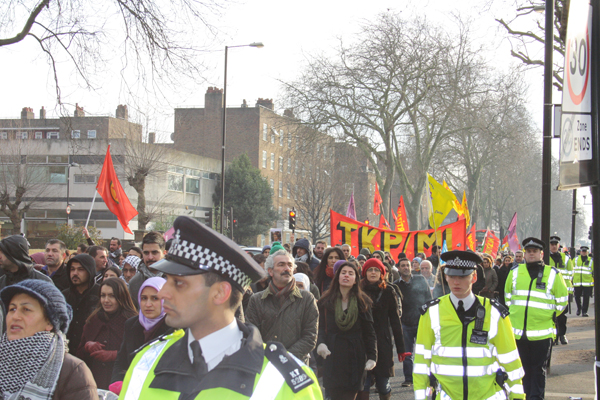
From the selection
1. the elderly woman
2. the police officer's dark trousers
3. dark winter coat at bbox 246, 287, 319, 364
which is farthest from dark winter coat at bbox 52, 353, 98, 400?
the police officer's dark trousers

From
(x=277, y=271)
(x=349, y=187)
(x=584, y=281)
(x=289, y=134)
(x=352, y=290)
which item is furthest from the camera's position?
(x=349, y=187)

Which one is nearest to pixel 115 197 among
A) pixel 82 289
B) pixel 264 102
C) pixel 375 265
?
pixel 82 289

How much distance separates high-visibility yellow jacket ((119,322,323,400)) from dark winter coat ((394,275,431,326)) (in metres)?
→ 7.64

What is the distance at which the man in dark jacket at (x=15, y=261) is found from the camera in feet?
19.8

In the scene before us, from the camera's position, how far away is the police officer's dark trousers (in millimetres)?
7035

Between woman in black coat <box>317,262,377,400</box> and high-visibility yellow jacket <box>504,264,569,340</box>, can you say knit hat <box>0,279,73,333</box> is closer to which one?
woman in black coat <box>317,262,377,400</box>

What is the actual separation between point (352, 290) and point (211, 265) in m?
4.35

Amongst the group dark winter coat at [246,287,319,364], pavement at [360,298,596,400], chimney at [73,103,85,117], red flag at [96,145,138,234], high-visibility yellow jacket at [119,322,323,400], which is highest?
chimney at [73,103,85,117]

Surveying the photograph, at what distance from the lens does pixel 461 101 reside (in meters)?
23.9

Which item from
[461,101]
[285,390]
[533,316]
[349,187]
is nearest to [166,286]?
[285,390]

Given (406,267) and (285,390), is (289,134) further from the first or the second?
(285,390)

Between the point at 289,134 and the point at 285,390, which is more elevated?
the point at 289,134

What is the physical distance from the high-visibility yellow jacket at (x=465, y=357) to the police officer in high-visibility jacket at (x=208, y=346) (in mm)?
2524

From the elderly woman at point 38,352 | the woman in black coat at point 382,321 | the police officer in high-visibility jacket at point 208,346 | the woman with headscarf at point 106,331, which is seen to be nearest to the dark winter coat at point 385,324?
the woman in black coat at point 382,321
